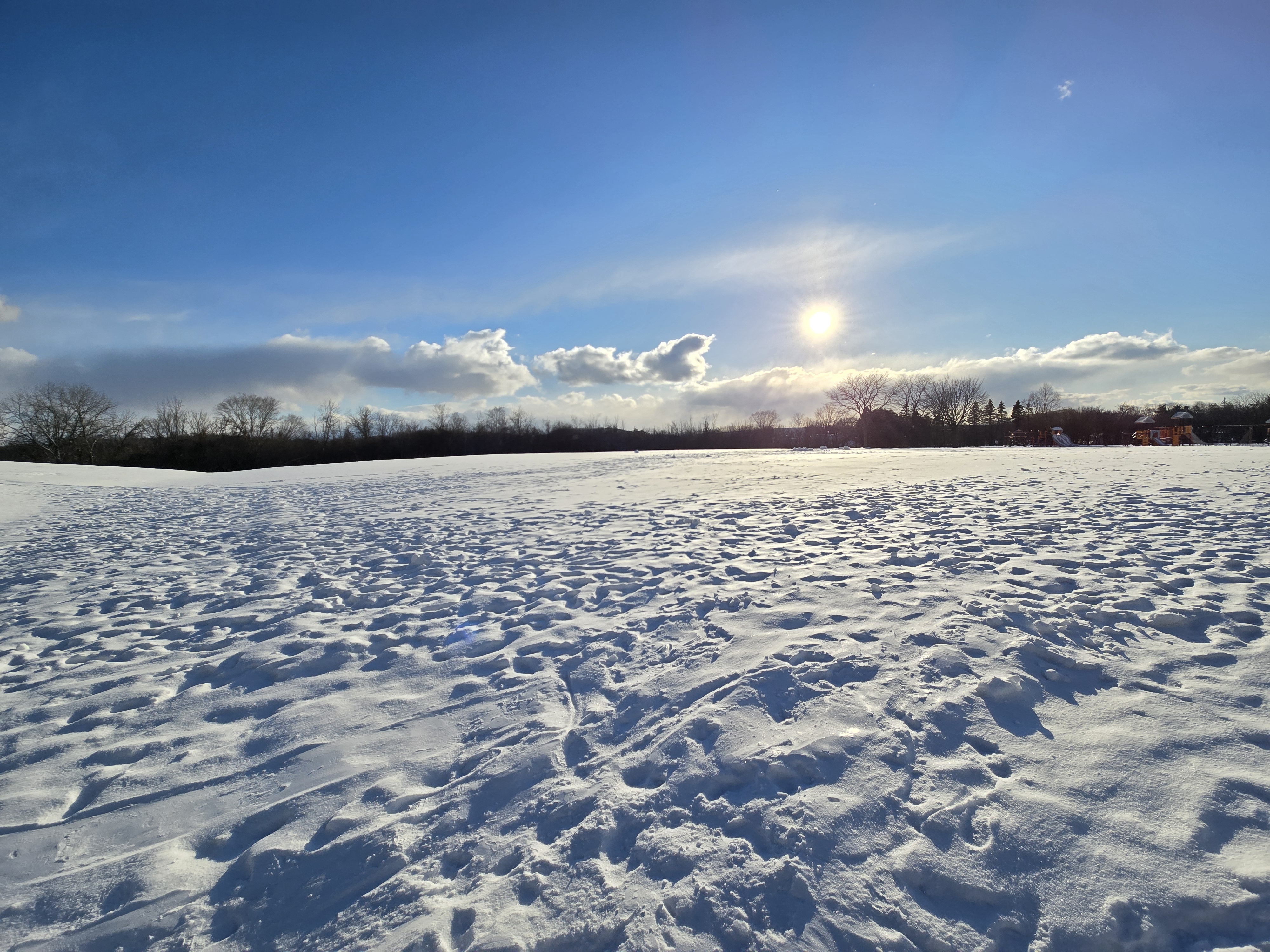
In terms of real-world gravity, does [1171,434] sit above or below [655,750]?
above

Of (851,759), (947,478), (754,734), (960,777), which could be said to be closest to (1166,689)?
(960,777)

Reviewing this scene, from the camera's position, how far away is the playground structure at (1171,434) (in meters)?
43.5

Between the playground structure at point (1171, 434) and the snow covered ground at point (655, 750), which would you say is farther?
the playground structure at point (1171, 434)

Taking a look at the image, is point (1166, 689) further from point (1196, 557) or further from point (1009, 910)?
point (1196, 557)

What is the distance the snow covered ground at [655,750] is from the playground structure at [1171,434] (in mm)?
48456

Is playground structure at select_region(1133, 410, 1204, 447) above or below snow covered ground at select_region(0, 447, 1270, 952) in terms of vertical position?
above

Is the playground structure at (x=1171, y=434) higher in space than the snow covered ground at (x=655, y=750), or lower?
higher

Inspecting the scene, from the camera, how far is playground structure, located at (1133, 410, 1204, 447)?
43500 mm

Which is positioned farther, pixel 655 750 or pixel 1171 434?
pixel 1171 434

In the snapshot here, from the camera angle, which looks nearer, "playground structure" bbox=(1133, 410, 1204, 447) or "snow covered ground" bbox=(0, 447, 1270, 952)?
"snow covered ground" bbox=(0, 447, 1270, 952)

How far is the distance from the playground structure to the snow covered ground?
48456mm

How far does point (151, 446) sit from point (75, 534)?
59.4 meters

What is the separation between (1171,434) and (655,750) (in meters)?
62.6

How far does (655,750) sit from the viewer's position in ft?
9.67
